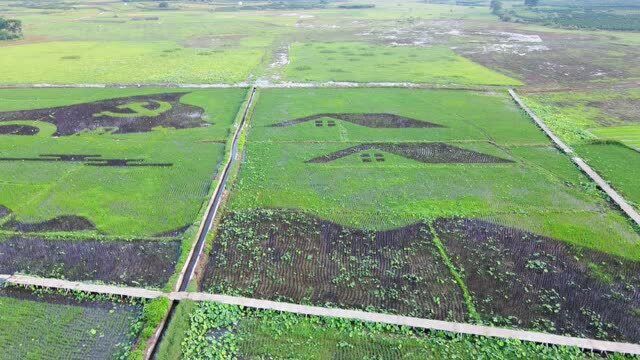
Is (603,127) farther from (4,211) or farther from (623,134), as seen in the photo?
(4,211)

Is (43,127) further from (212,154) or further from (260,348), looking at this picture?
(260,348)

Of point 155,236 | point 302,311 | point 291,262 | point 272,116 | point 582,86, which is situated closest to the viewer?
point 302,311

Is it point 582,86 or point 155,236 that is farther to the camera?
point 582,86

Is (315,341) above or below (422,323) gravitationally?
below

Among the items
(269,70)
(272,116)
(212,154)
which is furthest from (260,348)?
(269,70)

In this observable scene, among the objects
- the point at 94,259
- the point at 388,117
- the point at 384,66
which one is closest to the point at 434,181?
the point at 388,117

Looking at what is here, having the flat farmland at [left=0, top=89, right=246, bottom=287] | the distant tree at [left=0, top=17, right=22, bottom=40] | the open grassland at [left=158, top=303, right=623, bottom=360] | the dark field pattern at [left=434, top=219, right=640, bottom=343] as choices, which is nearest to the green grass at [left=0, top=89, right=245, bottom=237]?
the flat farmland at [left=0, top=89, right=246, bottom=287]

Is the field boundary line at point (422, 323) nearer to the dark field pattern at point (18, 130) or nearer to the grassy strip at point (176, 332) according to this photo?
the grassy strip at point (176, 332)
